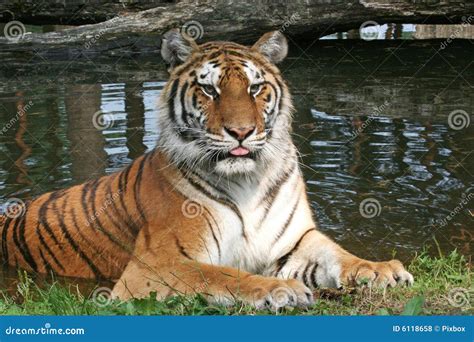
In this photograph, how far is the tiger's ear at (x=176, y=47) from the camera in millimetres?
4648

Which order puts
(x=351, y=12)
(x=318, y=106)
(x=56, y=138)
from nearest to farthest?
(x=56, y=138) < (x=318, y=106) < (x=351, y=12)

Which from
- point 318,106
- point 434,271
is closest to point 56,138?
point 318,106

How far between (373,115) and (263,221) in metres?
4.33

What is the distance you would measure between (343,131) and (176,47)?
376cm

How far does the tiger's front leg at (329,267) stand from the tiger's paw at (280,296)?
0.44 meters

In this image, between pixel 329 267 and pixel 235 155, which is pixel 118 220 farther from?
pixel 329 267

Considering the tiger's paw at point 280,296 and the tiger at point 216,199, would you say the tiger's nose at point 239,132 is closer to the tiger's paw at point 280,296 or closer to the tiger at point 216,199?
the tiger at point 216,199

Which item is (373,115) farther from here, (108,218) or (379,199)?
(108,218)

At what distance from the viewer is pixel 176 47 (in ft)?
15.4

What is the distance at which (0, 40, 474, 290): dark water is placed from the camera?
6090 millimetres

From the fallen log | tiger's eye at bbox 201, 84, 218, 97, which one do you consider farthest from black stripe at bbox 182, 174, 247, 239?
the fallen log

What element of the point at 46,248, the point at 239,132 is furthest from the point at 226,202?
the point at 46,248

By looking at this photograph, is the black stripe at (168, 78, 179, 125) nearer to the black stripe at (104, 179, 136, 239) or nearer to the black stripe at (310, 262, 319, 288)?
the black stripe at (104, 179, 136, 239)

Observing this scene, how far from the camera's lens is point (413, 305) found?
11.1 ft
